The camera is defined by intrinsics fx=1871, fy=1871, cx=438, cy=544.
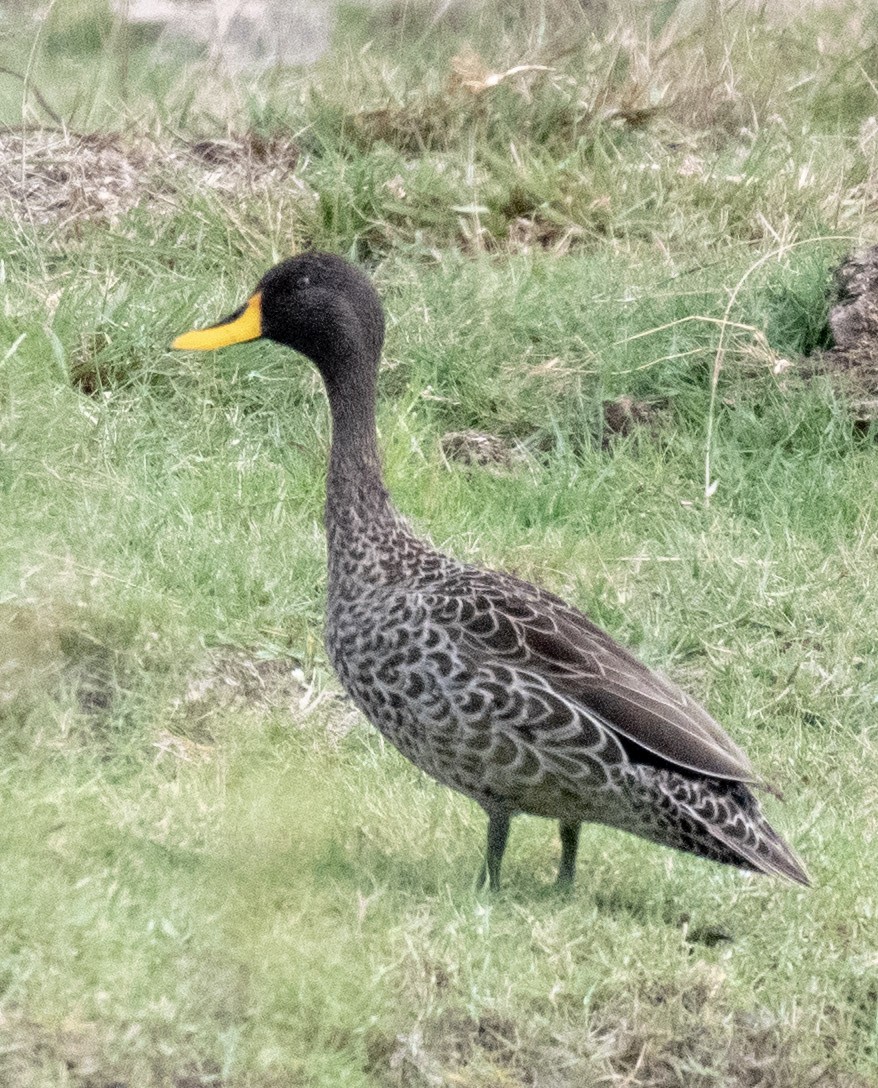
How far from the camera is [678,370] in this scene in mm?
6656

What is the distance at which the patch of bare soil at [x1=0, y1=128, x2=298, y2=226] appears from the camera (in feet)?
24.7

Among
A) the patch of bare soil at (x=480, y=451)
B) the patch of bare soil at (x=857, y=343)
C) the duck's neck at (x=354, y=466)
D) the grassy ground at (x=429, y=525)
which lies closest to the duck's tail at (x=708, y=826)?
the grassy ground at (x=429, y=525)

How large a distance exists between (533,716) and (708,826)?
1.36 feet

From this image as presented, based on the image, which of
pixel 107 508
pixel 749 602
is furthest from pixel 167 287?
pixel 749 602

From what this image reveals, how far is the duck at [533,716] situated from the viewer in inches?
150

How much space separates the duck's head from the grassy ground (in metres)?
0.91

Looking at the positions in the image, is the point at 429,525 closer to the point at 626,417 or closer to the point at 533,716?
the point at 626,417

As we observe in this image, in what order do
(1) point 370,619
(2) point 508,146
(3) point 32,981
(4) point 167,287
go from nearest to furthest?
(3) point 32,981
(1) point 370,619
(4) point 167,287
(2) point 508,146

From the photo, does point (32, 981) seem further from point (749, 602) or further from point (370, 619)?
point (749, 602)

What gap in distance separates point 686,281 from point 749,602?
7.07ft

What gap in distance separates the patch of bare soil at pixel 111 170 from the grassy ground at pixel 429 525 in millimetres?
34

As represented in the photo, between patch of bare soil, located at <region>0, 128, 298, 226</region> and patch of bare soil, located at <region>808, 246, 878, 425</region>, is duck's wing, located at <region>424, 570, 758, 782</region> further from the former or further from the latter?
patch of bare soil, located at <region>0, 128, 298, 226</region>

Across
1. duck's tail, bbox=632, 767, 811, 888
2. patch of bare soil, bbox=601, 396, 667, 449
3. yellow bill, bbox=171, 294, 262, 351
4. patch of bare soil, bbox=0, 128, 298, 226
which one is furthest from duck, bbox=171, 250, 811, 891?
patch of bare soil, bbox=0, 128, 298, 226

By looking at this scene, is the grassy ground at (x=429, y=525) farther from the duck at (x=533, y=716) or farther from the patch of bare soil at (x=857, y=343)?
the duck at (x=533, y=716)
